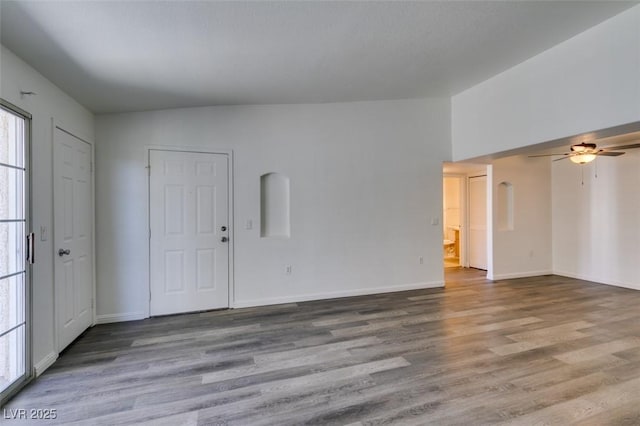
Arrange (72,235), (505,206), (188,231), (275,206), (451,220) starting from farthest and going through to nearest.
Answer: (451,220) → (505,206) → (275,206) → (188,231) → (72,235)

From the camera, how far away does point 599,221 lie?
18.0 feet

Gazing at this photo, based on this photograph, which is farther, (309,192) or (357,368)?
(309,192)

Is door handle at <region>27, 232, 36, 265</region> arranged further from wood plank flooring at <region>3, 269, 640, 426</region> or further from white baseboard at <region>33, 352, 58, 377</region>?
wood plank flooring at <region>3, 269, 640, 426</region>

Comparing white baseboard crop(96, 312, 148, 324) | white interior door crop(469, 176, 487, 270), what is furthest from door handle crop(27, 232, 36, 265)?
white interior door crop(469, 176, 487, 270)

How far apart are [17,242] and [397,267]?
4445 millimetres

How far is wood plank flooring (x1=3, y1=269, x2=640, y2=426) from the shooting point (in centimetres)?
201

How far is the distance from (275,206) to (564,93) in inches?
146

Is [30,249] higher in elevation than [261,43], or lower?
lower

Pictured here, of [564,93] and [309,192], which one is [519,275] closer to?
[564,93]

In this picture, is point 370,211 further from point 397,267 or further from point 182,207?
point 182,207

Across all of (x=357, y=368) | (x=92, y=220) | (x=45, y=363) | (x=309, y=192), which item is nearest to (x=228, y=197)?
(x=309, y=192)

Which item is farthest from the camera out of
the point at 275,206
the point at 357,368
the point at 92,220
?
the point at 275,206

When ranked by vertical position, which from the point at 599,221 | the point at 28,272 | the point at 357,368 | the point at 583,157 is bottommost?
the point at 357,368

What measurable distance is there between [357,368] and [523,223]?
5196 mm
